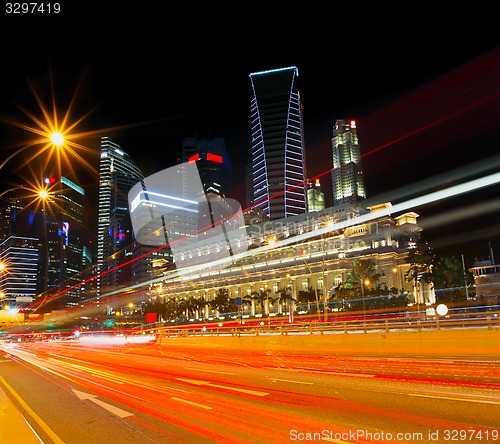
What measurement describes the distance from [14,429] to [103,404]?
127 inches

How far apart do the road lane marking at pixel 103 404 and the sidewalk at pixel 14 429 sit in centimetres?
199

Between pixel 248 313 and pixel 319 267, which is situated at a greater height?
pixel 319 267

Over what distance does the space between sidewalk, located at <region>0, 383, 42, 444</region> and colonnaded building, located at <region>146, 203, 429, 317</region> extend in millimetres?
83444

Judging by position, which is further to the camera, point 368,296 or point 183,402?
point 368,296

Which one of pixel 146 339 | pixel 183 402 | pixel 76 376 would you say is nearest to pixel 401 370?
pixel 183 402

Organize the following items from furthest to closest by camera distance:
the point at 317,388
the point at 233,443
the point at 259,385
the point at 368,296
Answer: the point at 368,296
the point at 259,385
the point at 317,388
the point at 233,443

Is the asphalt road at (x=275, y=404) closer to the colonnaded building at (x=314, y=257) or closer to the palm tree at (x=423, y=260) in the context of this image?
the palm tree at (x=423, y=260)

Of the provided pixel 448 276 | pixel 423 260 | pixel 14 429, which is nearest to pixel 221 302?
pixel 423 260

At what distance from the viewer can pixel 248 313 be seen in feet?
417

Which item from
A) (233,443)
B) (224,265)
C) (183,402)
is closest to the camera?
(233,443)

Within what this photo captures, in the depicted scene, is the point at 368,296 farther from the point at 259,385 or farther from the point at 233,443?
the point at 233,443

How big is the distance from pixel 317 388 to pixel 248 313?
117452mm

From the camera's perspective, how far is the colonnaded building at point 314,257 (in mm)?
110625

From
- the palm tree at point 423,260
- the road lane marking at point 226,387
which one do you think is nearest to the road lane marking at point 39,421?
the road lane marking at point 226,387
